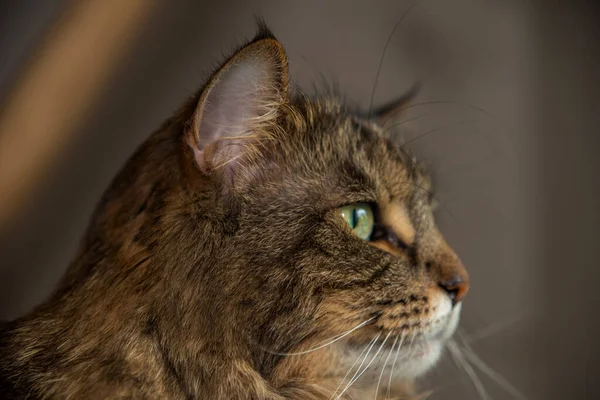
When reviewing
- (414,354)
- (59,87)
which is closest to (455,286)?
(414,354)

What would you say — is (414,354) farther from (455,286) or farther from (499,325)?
(499,325)

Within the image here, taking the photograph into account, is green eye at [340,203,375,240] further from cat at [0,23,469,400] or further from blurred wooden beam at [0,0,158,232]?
blurred wooden beam at [0,0,158,232]

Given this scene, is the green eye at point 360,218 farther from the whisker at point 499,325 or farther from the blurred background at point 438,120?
the whisker at point 499,325

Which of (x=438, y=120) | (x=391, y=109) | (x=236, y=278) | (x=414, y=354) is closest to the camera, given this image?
(x=236, y=278)

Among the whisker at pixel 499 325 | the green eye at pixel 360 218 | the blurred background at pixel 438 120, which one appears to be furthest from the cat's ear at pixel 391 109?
the whisker at pixel 499 325

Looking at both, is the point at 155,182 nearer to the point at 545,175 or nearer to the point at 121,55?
the point at 121,55

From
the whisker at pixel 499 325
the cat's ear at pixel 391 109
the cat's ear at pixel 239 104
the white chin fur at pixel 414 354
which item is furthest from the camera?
the whisker at pixel 499 325

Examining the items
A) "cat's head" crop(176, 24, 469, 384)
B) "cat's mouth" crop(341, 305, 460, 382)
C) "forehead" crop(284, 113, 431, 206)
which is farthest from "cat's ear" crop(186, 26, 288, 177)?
"cat's mouth" crop(341, 305, 460, 382)
